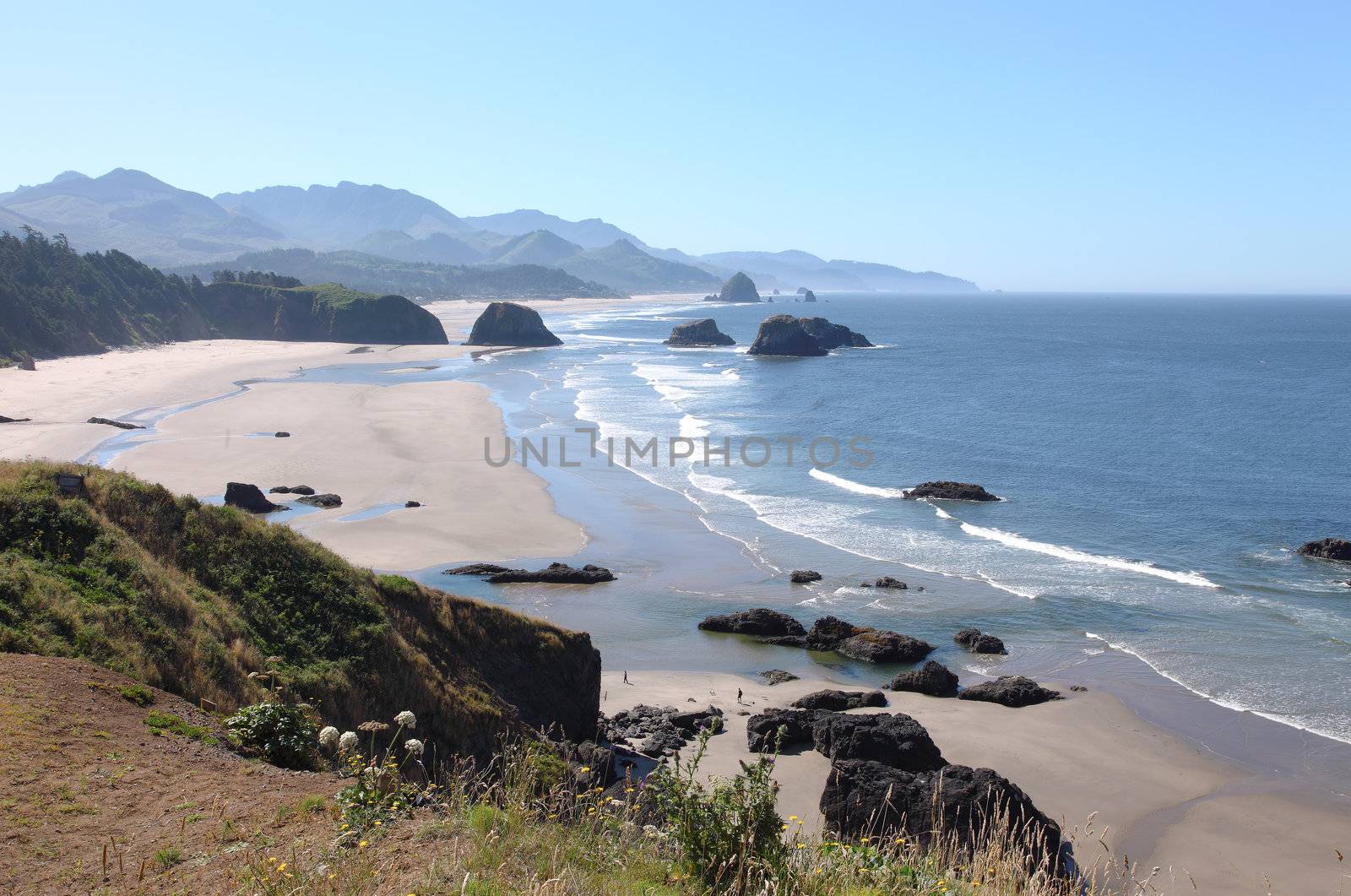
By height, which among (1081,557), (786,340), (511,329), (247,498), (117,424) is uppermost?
(511,329)

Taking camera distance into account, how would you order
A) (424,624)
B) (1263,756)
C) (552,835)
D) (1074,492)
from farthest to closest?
(1074,492), (1263,756), (424,624), (552,835)

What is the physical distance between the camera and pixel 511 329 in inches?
4429

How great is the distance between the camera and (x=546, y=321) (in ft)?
538

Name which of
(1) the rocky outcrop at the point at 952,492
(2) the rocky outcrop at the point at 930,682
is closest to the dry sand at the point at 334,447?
(2) the rocky outcrop at the point at 930,682

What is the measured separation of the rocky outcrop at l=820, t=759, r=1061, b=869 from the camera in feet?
43.7

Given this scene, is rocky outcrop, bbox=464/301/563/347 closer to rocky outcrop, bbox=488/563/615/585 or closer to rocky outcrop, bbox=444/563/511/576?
rocky outcrop, bbox=444/563/511/576

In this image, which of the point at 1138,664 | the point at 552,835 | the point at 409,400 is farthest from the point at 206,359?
the point at 552,835

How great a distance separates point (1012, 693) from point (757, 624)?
6721 mm

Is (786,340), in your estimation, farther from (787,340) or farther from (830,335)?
(830,335)

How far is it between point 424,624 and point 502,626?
1344 millimetres

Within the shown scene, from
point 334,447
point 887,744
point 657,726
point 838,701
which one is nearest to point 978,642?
point 838,701

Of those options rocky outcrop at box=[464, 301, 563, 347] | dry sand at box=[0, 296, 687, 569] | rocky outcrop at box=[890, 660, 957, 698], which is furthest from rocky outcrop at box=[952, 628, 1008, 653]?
rocky outcrop at box=[464, 301, 563, 347]

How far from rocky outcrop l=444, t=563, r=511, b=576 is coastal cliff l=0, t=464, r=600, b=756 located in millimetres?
12547

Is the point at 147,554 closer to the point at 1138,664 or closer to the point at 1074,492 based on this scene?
the point at 1138,664
